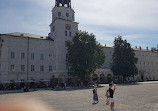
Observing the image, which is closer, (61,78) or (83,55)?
(83,55)

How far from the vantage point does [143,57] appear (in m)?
80.8

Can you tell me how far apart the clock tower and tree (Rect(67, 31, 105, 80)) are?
366cm

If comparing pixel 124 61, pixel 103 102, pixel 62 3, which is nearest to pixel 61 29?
pixel 62 3

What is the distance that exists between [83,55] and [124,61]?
18.2 metres

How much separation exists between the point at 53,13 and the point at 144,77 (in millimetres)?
47823

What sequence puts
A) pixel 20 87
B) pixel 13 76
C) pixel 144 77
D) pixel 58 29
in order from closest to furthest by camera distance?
pixel 20 87
pixel 13 76
pixel 58 29
pixel 144 77

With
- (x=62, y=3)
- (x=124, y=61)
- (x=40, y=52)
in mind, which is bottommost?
(x=124, y=61)

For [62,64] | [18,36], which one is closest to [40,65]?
[62,64]

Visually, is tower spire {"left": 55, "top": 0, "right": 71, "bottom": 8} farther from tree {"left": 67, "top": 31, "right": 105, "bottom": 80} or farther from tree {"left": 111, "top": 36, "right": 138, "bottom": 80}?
tree {"left": 111, "top": 36, "right": 138, "bottom": 80}

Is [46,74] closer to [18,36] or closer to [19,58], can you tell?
[19,58]

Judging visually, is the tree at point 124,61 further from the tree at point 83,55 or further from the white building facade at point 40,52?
the tree at point 83,55

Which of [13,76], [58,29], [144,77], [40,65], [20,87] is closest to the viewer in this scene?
[20,87]

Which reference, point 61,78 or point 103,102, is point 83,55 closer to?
point 61,78

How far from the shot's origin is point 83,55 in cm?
4750
